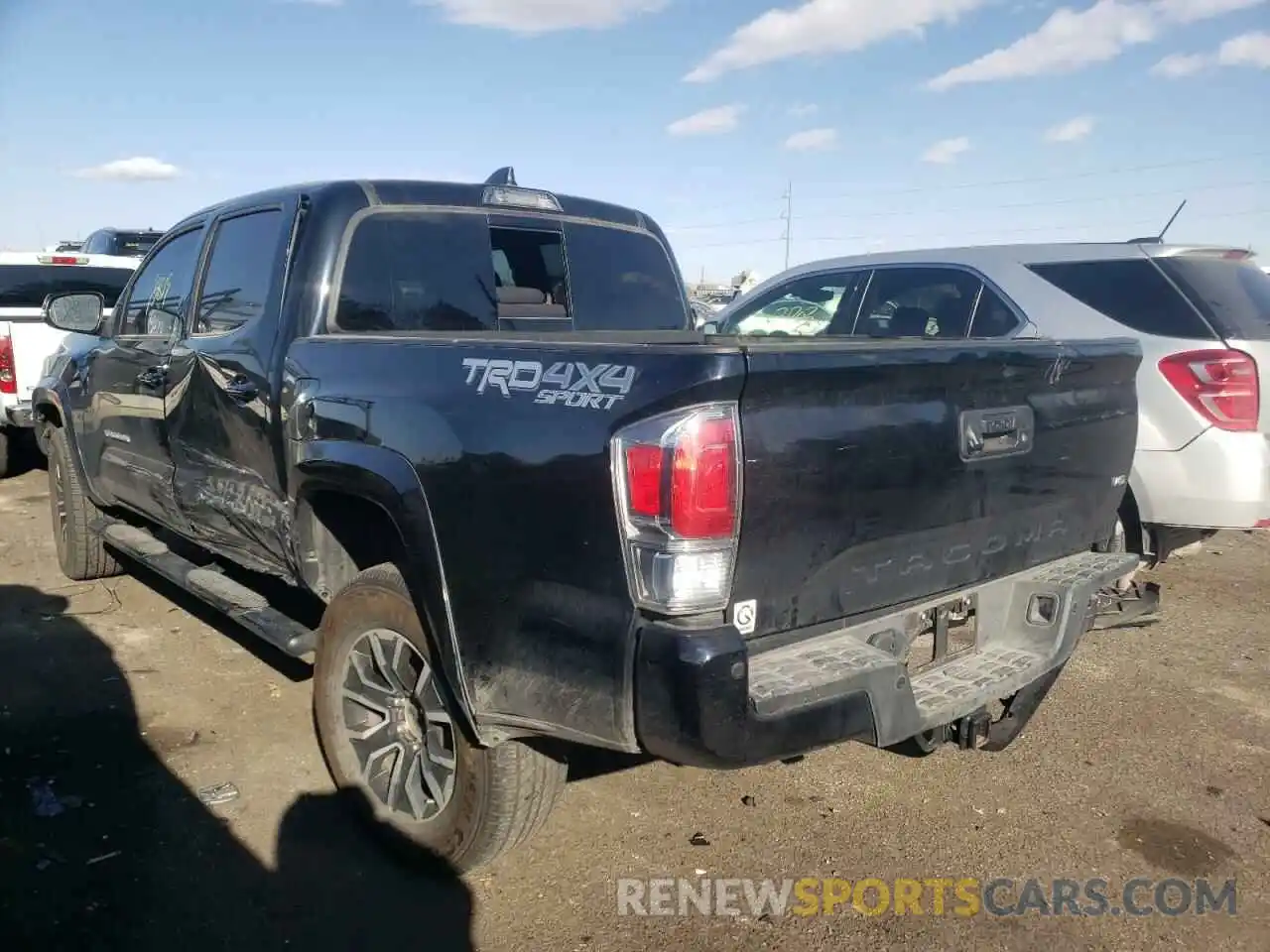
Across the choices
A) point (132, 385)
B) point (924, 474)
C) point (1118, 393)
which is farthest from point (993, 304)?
point (132, 385)

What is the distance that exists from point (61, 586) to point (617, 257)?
4028 millimetres

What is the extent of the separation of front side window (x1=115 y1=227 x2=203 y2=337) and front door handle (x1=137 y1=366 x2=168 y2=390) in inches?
6.6

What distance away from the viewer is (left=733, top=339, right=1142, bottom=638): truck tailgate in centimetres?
222

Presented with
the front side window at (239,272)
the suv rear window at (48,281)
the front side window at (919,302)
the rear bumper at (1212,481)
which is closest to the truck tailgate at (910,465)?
the rear bumper at (1212,481)

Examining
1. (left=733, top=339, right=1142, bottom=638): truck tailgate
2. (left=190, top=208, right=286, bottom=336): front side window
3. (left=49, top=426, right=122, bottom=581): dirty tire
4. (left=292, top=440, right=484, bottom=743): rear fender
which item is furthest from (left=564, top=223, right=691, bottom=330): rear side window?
(left=49, top=426, right=122, bottom=581): dirty tire

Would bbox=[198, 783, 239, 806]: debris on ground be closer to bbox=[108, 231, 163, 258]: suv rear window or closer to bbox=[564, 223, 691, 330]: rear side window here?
bbox=[564, 223, 691, 330]: rear side window

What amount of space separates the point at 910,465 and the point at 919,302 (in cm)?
359

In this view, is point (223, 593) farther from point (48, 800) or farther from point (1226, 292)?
point (1226, 292)

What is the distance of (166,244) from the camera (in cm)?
480

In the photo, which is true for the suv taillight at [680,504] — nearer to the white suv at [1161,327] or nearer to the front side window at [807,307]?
the white suv at [1161,327]

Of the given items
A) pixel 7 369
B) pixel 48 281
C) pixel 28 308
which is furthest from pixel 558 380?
pixel 48 281

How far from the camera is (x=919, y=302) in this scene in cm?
579

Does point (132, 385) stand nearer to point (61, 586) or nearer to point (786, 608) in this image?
point (61, 586)

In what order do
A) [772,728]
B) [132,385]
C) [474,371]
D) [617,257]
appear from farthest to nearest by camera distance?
[132,385] < [617,257] < [474,371] < [772,728]
